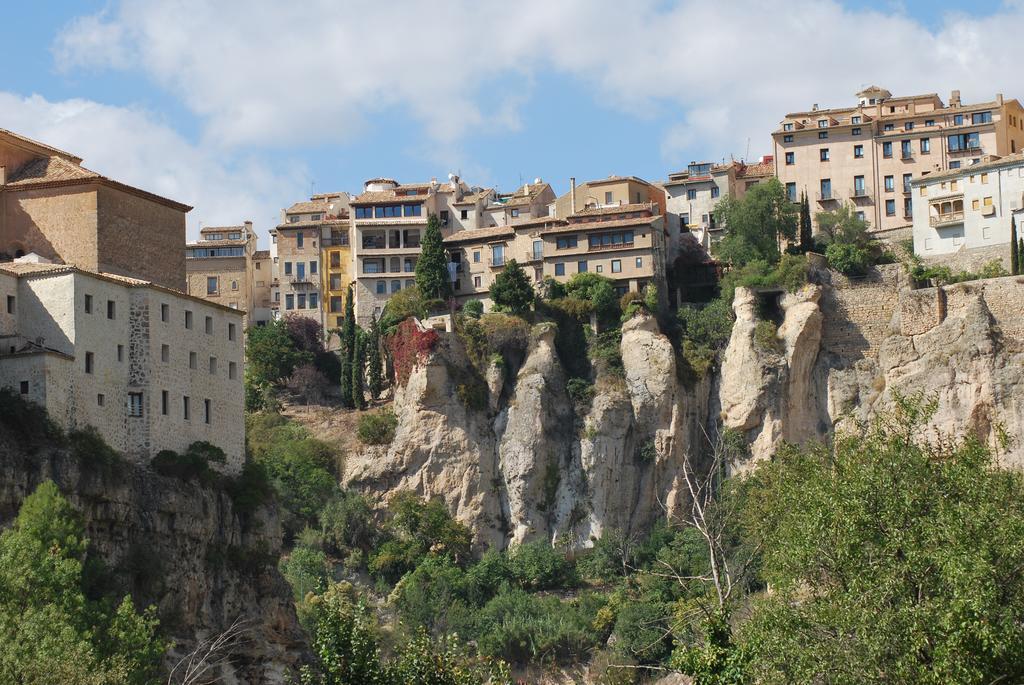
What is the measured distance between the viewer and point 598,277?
102m

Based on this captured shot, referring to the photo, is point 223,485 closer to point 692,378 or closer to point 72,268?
point 72,268

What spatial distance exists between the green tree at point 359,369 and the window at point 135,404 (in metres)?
32.9

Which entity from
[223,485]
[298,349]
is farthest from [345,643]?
[298,349]

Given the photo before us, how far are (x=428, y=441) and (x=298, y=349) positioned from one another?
498 inches

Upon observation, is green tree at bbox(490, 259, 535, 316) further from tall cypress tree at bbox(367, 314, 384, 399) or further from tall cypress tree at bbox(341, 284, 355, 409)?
tall cypress tree at bbox(341, 284, 355, 409)

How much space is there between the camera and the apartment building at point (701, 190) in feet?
364

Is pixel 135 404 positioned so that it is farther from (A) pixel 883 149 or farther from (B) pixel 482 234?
(A) pixel 883 149

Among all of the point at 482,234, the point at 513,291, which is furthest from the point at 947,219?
the point at 482,234

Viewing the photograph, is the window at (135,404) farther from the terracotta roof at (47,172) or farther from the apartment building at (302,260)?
the apartment building at (302,260)

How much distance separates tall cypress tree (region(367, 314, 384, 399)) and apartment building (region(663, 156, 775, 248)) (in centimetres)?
1745

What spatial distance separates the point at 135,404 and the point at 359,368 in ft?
110

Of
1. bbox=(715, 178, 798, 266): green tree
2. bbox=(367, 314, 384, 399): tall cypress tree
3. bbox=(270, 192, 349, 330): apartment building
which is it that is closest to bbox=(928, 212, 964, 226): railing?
bbox=(715, 178, 798, 266): green tree

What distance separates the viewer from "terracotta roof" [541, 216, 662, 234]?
102750mm

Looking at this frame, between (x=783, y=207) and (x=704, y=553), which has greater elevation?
(x=783, y=207)
